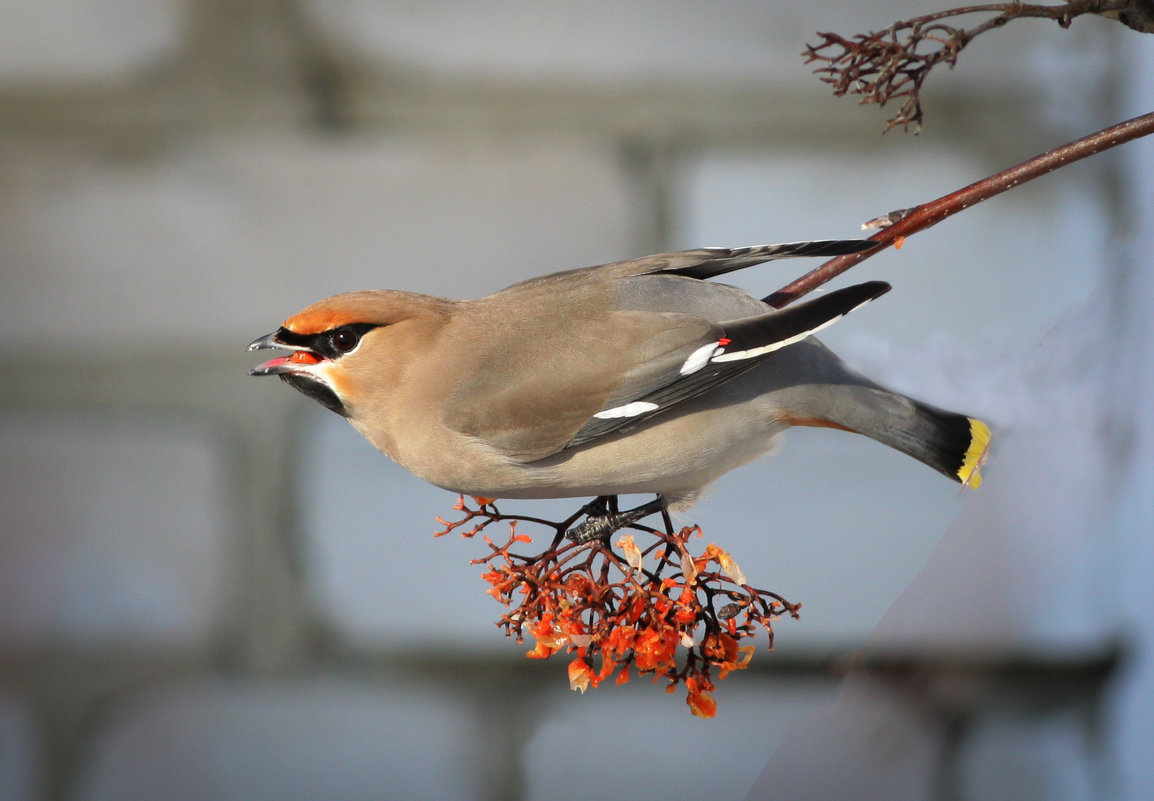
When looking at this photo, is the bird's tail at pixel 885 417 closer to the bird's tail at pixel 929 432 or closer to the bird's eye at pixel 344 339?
the bird's tail at pixel 929 432

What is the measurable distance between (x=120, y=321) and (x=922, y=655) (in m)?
1.75

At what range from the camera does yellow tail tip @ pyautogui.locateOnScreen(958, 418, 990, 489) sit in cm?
81

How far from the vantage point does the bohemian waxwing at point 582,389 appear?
768 mm

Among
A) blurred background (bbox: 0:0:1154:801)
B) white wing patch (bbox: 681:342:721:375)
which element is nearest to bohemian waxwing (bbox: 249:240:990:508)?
white wing patch (bbox: 681:342:721:375)

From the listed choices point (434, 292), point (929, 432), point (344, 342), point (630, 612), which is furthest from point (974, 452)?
point (434, 292)

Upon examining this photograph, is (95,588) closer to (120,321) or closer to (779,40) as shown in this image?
(120,321)

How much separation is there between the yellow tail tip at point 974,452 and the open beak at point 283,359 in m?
0.49

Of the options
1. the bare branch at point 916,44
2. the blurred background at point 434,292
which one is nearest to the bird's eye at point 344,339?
the bare branch at point 916,44

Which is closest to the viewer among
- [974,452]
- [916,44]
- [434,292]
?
[916,44]

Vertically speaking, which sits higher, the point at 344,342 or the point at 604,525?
the point at 344,342

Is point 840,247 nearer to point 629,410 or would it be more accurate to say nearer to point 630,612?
point 629,410

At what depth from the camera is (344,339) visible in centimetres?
76

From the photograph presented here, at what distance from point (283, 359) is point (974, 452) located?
1.74 ft

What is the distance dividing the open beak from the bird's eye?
2 centimetres
